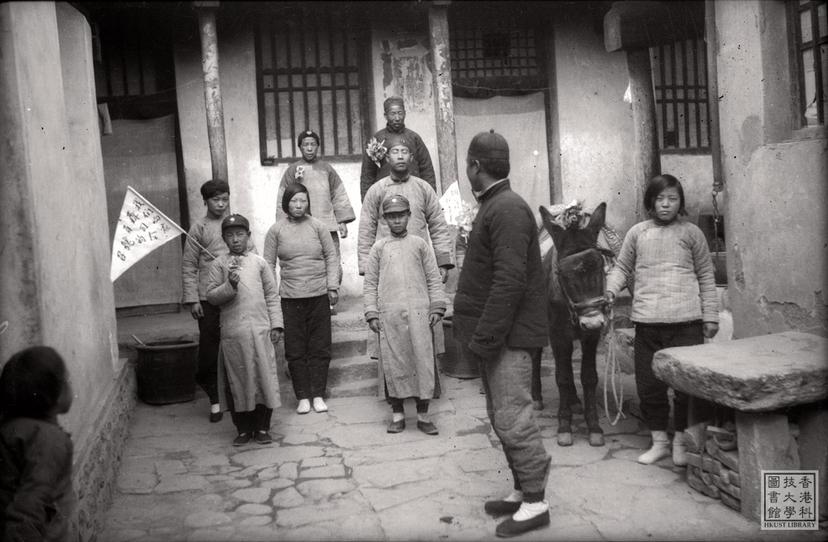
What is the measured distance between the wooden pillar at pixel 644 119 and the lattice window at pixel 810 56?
8.10ft

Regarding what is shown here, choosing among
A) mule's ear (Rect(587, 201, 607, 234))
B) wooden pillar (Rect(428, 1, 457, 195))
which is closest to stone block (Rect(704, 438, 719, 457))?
mule's ear (Rect(587, 201, 607, 234))

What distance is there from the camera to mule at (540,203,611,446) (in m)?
5.05

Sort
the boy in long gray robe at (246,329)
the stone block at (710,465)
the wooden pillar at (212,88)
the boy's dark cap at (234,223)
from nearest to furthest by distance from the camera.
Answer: the stone block at (710,465) → the boy in long gray robe at (246,329) → the boy's dark cap at (234,223) → the wooden pillar at (212,88)

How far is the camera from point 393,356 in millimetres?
6074

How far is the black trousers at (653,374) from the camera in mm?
5078

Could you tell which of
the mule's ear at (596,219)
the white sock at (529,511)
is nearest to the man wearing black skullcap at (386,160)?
the mule's ear at (596,219)

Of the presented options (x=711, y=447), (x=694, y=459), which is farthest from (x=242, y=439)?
(x=711, y=447)

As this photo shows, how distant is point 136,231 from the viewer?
5426 mm

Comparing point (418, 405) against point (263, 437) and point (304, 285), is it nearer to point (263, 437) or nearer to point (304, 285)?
point (263, 437)

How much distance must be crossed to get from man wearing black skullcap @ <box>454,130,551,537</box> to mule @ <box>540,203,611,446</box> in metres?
0.98

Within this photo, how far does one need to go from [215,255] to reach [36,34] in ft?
8.71

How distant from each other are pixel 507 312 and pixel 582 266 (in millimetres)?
1315

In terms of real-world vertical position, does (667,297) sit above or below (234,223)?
below

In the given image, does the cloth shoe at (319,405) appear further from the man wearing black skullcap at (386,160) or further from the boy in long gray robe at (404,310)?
the man wearing black skullcap at (386,160)
